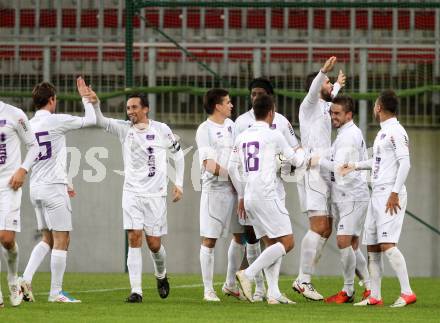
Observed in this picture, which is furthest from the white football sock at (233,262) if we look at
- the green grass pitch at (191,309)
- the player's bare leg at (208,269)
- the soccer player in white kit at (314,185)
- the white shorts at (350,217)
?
the white shorts at (350,217)

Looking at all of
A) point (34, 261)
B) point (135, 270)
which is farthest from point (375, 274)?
point (34, 261)

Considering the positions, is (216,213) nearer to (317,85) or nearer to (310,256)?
(310,256)

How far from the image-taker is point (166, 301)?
10344 millimetres

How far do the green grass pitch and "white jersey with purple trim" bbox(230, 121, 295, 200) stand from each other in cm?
93

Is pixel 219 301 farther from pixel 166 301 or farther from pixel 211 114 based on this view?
pixel 211 114

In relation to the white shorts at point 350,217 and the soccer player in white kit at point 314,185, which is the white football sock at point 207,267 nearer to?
the soccer player in white kit at point 314,185

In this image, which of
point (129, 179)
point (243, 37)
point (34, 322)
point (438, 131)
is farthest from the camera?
point (243, 37)

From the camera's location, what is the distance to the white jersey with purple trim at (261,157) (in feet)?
31.9

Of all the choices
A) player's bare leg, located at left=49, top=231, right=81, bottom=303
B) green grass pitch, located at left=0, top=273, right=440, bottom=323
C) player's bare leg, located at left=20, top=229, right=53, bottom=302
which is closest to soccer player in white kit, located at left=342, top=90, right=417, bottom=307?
green grass pitch, located at left=0, top=273, right=440, bottom=323

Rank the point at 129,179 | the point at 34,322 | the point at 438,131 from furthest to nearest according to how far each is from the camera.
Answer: the point at 438,131 → the point at 129,179 → the point at 34,322

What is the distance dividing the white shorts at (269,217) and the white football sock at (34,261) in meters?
1.92

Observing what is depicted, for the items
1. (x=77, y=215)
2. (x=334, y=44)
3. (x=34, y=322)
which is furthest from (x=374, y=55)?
(x=34, y=322)

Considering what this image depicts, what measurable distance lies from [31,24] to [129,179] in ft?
23.2

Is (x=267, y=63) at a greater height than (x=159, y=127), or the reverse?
(x=267, y=63)
